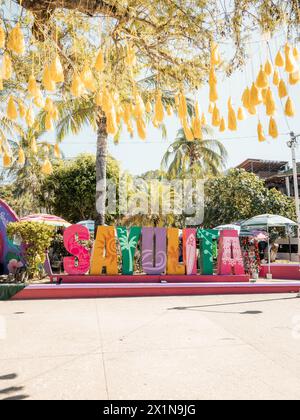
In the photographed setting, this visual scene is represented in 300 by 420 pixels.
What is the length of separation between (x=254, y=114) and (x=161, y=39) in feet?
6.69

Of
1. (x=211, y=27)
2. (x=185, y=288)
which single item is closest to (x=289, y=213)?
(x=185, y=288)

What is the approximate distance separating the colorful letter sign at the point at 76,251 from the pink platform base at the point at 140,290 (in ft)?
4.19

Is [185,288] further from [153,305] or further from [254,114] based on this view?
[254,114]

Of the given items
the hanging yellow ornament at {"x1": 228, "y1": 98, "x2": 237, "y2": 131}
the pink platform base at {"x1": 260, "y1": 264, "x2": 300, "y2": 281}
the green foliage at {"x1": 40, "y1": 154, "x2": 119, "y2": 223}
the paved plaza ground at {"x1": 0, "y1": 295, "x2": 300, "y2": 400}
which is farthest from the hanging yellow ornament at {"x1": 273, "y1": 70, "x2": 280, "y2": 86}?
the green foliage at {"x1": 40, "y1": 154, "x2": 119, "y2": 223}

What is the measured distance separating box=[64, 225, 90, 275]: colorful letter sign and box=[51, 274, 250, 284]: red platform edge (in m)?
0.31

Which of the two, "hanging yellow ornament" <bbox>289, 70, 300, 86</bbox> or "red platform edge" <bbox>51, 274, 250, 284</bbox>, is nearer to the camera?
"hanging yellow ornament" <bbox>289, 70, 300, 86</bbox>

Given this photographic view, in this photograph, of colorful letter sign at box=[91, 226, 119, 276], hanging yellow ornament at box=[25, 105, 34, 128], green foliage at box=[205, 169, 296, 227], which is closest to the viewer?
hanging yellow ornament at box=[25, 105, 34, 128]

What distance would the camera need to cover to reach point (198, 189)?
92.4ft

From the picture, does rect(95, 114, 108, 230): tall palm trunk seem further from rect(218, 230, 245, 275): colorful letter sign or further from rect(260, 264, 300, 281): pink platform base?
rect(260, 264, 300, 281): pink platform base

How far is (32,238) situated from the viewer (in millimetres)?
11289

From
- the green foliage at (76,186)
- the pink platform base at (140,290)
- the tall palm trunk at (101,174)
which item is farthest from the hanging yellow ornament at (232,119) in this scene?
the green foliage at (76,186)

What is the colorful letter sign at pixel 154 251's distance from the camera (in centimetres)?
1198

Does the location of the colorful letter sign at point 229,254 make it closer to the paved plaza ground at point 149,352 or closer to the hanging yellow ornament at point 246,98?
the paved plaza ground at point 149,352

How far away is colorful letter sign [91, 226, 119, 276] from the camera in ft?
38.6
